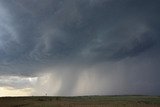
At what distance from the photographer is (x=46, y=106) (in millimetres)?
69562

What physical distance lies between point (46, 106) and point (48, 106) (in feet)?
1.83

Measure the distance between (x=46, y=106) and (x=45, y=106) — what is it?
1.04 ft

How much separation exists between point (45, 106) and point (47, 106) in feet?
1.90

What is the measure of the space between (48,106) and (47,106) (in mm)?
288

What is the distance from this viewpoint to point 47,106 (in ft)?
228

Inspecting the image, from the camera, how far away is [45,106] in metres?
69.7

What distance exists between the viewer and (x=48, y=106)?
2736 inches

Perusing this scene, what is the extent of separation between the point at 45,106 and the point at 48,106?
87 centimetres

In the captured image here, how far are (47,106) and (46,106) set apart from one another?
27 centimetres
